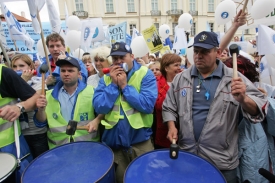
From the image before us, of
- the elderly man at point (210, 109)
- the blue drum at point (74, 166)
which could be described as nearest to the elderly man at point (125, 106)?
the elderly man at point (210, 109)

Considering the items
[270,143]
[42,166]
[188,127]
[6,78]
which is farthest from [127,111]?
[270,143]

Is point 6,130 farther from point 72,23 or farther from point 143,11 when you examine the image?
point 143,11

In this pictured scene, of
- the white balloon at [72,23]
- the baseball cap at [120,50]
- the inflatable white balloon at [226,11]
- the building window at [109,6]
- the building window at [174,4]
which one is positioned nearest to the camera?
the baseball cap at [120,50]

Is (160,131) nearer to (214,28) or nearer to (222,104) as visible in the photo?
(222,104)

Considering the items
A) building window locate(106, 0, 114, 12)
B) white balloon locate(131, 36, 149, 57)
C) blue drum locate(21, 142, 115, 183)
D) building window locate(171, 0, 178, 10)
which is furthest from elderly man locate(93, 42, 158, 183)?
building window locate(171, 0, 178, 10)

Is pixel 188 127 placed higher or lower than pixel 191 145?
higher

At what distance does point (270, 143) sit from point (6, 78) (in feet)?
7.57

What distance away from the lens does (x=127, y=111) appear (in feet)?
5.77

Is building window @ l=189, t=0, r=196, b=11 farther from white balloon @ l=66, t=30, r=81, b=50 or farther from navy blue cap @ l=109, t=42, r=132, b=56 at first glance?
navy blue cap @ l=109, t=42, r=132, b=56

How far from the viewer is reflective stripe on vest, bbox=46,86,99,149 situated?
1744 mm

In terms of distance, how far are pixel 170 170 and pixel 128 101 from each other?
2.47 feet

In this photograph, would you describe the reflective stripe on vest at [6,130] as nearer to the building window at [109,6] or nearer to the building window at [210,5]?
the building window at [109,6]

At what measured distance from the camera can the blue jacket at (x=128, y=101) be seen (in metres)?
1.70

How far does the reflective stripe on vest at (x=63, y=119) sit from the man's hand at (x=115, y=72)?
34 cm
